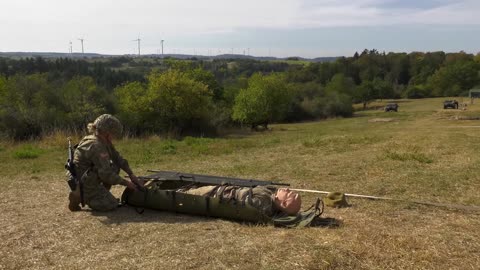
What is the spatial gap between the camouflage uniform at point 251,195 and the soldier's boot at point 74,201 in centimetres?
160

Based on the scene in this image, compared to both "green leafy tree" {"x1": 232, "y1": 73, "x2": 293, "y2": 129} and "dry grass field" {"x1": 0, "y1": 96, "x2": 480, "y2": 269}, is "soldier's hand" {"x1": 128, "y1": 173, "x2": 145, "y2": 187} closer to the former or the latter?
"dry grass field" {"x1": 0, "y1": 96, "x2": 480, "y2": 269}

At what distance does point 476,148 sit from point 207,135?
20.9m

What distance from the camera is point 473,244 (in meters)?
5.67

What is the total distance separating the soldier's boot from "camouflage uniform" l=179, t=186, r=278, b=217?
63.0 inches

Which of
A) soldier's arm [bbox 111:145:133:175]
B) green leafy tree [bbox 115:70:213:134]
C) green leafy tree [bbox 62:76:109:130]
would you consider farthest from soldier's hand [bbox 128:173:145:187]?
green leafy tree [bbox 115:70:213:134]

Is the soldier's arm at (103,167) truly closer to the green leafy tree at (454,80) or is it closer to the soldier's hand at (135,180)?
the soldier's hand at (135,180)

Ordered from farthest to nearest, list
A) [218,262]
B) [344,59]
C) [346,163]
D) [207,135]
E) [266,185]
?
[344,59]
[207,135]
[346,163]
[266,185]
[218,262]

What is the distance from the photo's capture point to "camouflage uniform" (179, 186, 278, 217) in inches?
257

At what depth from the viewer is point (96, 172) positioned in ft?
22.7

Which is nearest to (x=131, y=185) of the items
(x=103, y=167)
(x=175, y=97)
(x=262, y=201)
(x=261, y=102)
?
(x=103, y=167)

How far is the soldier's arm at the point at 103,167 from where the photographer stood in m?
6.83

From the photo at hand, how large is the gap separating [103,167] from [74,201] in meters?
0.76

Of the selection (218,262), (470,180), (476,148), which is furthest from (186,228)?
(476,148)

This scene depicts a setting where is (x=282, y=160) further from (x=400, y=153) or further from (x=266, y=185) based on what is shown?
(x=266, y=185)
